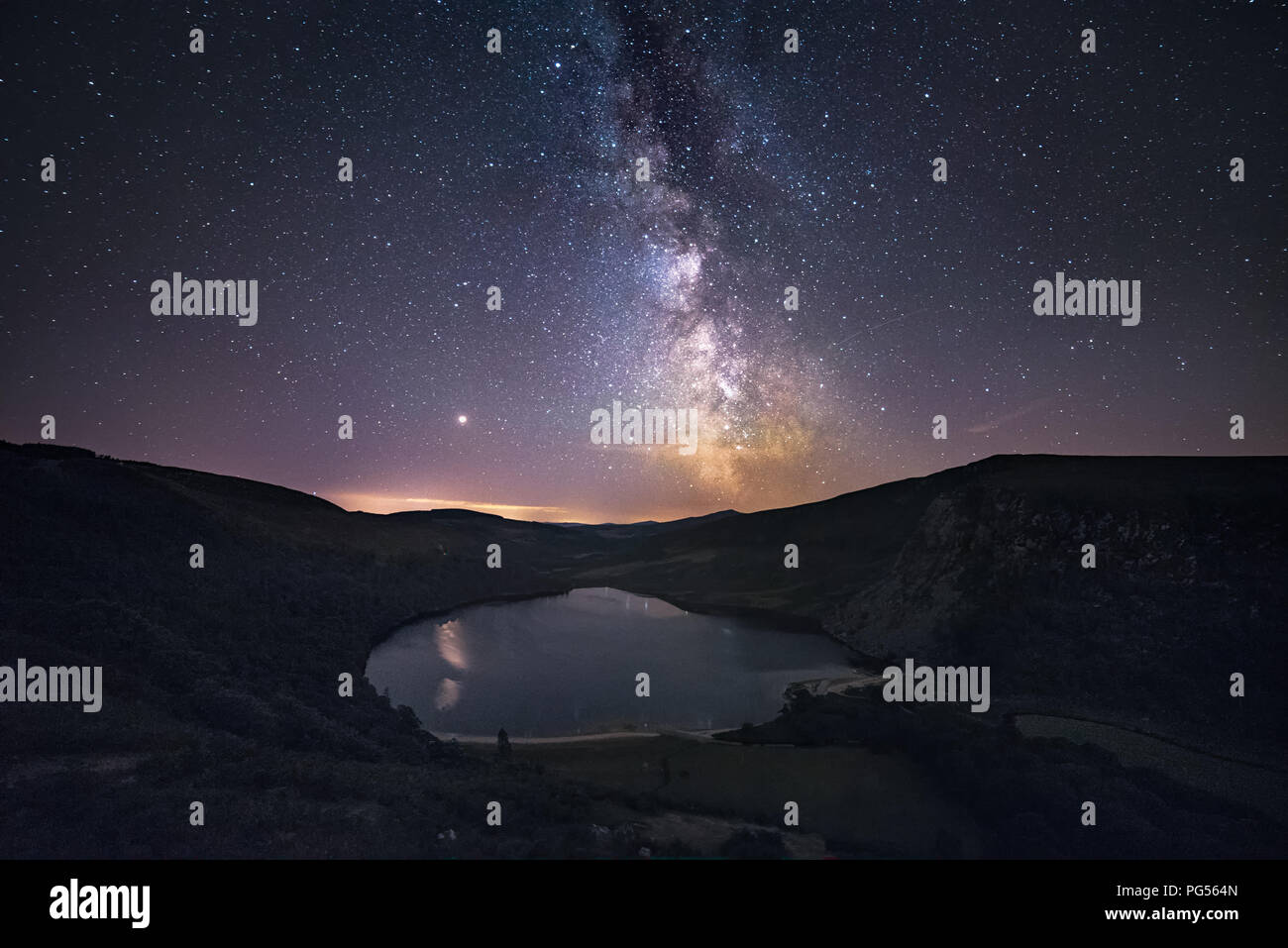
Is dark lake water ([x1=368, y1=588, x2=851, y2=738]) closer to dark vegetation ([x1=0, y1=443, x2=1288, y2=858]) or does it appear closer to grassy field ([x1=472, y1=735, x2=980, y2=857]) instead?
dark vegetation ([x1=0, y1=443, x2=1288, y2=858])

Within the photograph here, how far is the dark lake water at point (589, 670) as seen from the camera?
24.8 m

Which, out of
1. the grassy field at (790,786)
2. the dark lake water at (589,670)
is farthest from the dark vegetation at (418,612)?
the dark lake water at (589,670)

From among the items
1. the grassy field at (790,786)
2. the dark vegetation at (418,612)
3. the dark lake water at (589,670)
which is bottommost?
the dark lake water at (589,670)

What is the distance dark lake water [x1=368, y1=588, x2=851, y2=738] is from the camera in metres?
24.8

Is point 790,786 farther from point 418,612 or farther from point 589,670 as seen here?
point 418,612

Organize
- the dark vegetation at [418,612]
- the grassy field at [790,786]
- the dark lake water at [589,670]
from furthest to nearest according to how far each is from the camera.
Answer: the dark lake water at [589,670], the grassy field at [790,786], the dark vegetation at [418,612]

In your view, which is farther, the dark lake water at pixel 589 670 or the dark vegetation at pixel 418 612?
the dark lake water at pixel 589 670

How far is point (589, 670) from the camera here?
34906 millimetres

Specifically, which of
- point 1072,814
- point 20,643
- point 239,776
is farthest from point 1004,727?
point 20,643

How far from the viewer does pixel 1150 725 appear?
808 inches

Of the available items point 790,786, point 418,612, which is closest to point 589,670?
point 790,786

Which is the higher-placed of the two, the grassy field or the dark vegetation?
the dark vegetation

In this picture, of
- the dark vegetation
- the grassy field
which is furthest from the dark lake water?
the grassy field

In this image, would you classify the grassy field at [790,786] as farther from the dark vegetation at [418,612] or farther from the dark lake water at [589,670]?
the dark lake water at [589,670]
